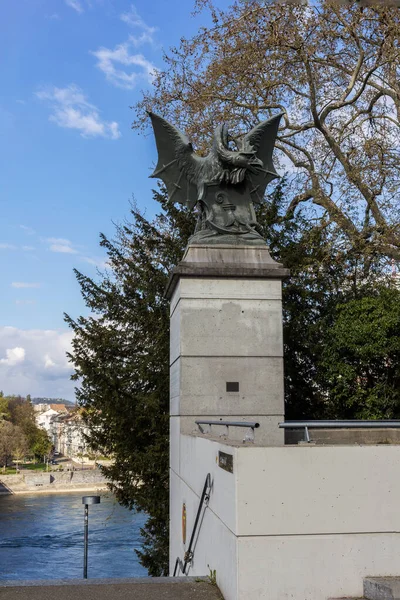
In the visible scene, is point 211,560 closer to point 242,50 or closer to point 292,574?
point 292,574

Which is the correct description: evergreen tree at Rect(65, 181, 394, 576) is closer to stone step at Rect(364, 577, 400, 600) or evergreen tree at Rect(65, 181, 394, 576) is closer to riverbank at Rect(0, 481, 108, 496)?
stone step at Rect(364, 577, 400, 600)

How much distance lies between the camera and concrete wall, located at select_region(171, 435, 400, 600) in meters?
4.25

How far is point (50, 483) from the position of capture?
79875mm

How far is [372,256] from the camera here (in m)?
14.1

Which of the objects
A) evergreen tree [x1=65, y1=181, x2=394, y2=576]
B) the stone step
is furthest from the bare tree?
the stone step

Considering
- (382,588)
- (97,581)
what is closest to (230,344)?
(97,581)

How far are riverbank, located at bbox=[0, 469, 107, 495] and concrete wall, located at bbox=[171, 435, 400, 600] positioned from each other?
251 feet

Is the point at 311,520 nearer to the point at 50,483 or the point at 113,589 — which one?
the point at 113,589

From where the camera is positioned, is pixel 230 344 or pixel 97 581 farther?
pixel 230 344

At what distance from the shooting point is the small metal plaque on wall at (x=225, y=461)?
177 inches

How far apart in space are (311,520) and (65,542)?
42283 mm

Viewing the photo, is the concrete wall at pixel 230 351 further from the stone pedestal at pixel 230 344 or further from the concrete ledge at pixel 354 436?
the concrete ledge at pixel 354 436

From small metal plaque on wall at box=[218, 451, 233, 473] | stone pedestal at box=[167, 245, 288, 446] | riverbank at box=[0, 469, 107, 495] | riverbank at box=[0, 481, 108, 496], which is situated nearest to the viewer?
small metal plaque on wall at box=[218, 451, 233, 473]

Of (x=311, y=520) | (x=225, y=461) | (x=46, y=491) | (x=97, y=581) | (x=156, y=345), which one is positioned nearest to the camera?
(x=311, y=520)
